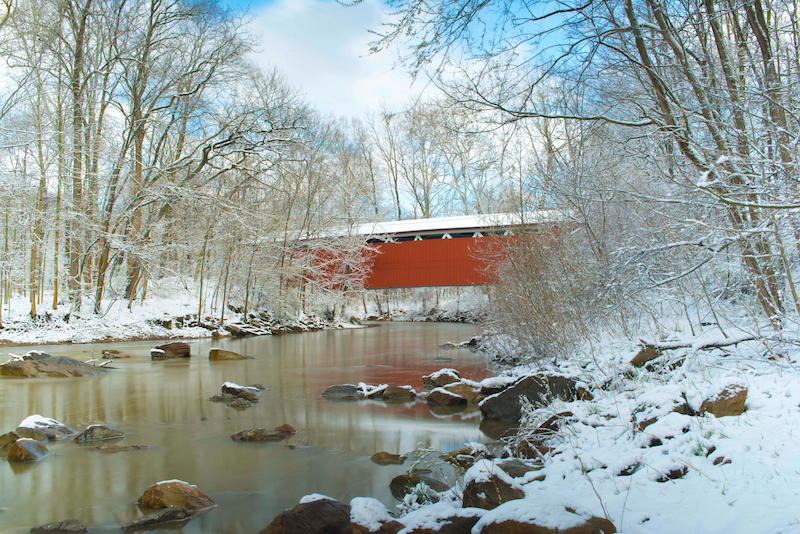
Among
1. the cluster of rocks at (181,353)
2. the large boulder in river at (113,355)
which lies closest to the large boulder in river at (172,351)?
the cluster of rocks at (181,353)

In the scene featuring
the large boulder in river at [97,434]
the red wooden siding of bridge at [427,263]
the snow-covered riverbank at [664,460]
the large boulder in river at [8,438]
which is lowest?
the large boulder in river at [97,434]

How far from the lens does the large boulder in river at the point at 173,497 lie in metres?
3.11

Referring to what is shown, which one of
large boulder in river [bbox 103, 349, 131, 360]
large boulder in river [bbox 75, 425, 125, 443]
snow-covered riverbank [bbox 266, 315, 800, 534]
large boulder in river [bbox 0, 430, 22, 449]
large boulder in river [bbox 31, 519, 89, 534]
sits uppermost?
snow-covered riverbank [bbox 266, 315, 800, 534]

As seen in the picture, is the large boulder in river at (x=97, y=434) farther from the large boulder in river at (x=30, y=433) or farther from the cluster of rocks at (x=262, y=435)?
the cluster of rocks at (x=262, y=435)

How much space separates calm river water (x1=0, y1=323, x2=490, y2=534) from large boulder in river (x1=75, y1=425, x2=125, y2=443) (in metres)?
0.13

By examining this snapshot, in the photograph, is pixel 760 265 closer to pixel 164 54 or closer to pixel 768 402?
pixel 768 402

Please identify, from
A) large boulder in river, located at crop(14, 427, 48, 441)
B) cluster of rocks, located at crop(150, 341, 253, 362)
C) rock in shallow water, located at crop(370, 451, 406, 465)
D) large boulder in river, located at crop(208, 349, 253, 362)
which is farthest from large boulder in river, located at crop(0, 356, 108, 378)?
rock in shallow water, located at crop(370, 451, 406, 465)

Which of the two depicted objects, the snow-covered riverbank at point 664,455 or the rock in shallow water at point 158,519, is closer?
the snow-covered riverbank at point 664,455

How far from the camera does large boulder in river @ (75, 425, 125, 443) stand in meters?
4.56

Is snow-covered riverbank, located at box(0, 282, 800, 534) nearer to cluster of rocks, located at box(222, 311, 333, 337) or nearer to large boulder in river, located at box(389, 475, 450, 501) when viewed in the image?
large boulder in river, located at box(389, 475, 450, 501)

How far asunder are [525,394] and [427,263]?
43.9 feet

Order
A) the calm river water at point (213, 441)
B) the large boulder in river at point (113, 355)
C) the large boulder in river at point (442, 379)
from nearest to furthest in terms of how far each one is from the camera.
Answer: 1. the calm river water at point (213, 441)
2. the large boulder in river at point (442, 379)
3. the large boulder in river at point (113, 355)

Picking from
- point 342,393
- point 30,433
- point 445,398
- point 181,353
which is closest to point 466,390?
point 445,398

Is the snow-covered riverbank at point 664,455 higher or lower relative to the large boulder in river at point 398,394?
higher
